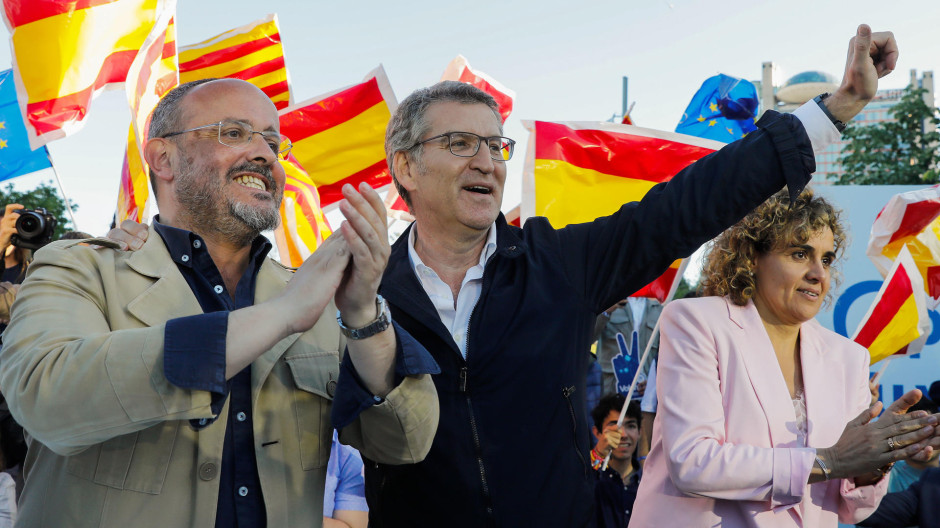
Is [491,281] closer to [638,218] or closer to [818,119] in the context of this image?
[638,218]

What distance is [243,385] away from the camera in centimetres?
211

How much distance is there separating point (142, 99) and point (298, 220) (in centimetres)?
128

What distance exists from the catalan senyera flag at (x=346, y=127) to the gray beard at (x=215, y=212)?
431cm

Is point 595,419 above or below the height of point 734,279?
below

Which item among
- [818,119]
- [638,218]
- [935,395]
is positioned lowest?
[935,395]

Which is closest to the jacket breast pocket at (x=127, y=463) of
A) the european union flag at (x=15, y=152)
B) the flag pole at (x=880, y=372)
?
the flag pole at (x=880, y=372)

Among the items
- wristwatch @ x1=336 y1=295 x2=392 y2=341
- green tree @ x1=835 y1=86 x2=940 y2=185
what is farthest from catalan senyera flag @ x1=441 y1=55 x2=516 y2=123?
green tree @ x1=835 y1=86 x2=940 y2=185

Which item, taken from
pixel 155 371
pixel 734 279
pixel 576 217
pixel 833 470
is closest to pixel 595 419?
pixel 576 217

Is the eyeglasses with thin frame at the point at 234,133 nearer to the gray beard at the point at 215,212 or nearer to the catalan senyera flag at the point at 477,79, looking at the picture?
the gray beard at the point at 215,212

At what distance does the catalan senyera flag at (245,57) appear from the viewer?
22.7 ft

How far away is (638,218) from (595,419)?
390 cm

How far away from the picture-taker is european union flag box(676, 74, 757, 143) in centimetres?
665

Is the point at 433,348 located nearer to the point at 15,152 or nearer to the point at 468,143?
the point at 468,143

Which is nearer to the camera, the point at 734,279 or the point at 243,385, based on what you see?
the point at 243,385
